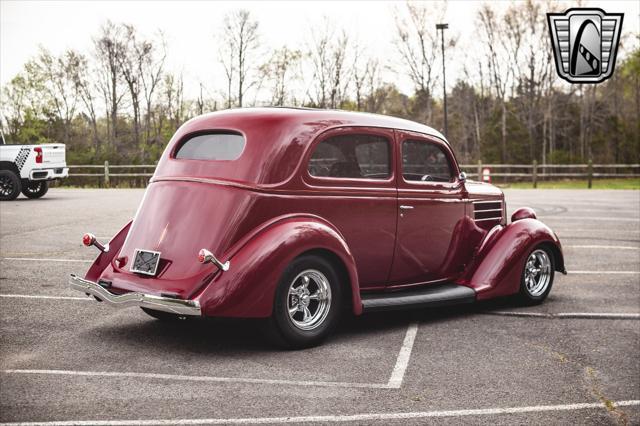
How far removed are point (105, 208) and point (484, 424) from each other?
1537cm

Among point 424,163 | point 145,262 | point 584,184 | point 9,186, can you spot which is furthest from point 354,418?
point 584,184

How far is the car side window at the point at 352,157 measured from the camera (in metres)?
5.97

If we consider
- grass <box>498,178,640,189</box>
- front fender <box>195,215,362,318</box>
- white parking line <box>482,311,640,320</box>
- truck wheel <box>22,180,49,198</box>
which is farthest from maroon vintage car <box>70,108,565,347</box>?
grass <box>498,178,640,189</box>

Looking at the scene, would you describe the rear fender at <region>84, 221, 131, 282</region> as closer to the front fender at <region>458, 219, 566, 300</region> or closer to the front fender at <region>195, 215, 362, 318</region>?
the front fender at <region>195, 215, 362, 318</region>

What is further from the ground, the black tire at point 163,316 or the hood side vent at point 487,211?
the hood side vent at point 487,211

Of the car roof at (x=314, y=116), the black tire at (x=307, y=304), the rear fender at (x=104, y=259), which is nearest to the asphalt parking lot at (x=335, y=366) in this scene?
the black tire at (x=307, y=304)

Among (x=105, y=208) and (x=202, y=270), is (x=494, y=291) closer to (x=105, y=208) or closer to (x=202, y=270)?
(x=202, y=270)

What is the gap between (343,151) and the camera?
20.2ft

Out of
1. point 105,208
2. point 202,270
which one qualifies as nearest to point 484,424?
point 202,270

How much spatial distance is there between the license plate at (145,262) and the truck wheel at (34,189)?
59.6ft

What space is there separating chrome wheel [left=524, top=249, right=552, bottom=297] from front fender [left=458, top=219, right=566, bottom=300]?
0.19 metres

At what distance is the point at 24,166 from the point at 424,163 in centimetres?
1738

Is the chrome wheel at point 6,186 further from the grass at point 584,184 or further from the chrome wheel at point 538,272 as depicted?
the grass at point 584,184

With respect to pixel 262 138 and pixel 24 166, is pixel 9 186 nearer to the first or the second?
pixel 24 166
